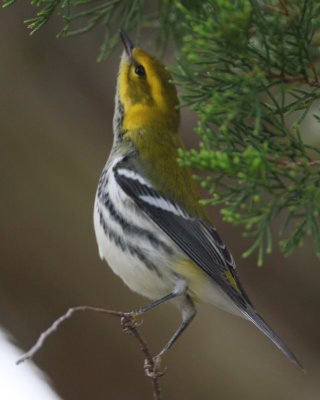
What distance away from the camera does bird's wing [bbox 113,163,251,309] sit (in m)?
2.95

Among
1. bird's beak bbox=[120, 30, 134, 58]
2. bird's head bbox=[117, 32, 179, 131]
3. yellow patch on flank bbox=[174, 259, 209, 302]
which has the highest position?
bird's beak bbox=[120, 30, 134, 58]

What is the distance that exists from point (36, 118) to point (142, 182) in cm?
99

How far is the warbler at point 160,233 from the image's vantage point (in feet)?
9.56

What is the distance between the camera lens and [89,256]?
375 centimetres

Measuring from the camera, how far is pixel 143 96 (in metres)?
3.36

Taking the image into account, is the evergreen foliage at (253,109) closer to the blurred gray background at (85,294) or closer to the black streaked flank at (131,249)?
the black streaked flank at (131,249)

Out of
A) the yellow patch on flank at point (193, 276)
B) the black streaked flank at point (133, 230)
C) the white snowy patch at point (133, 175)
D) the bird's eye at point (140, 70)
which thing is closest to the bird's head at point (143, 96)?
the bird's eye at point (140, 70)

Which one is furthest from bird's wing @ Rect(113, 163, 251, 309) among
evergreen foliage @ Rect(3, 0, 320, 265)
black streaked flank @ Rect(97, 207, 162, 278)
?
evergreen foliage @ Rect(3, 0, 320, 265)

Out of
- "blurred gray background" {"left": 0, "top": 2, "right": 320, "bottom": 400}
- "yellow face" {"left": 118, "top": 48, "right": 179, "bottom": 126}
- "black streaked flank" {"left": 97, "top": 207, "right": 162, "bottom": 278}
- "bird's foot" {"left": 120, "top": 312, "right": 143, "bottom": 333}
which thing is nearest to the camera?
"bird's foot" {"left": 120, "top": 312, "right": 143, "bottom": 333}

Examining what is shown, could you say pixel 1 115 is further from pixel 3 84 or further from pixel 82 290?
pixel 82 290

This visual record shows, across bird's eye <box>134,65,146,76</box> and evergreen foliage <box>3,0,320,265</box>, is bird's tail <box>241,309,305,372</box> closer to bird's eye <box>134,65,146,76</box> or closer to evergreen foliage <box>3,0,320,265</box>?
evergreen foliage <box>3,0,320,265</box>

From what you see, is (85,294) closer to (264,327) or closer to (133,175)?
(133,175)

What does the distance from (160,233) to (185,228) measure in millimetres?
94

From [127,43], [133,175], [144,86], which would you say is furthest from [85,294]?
[127,43]
